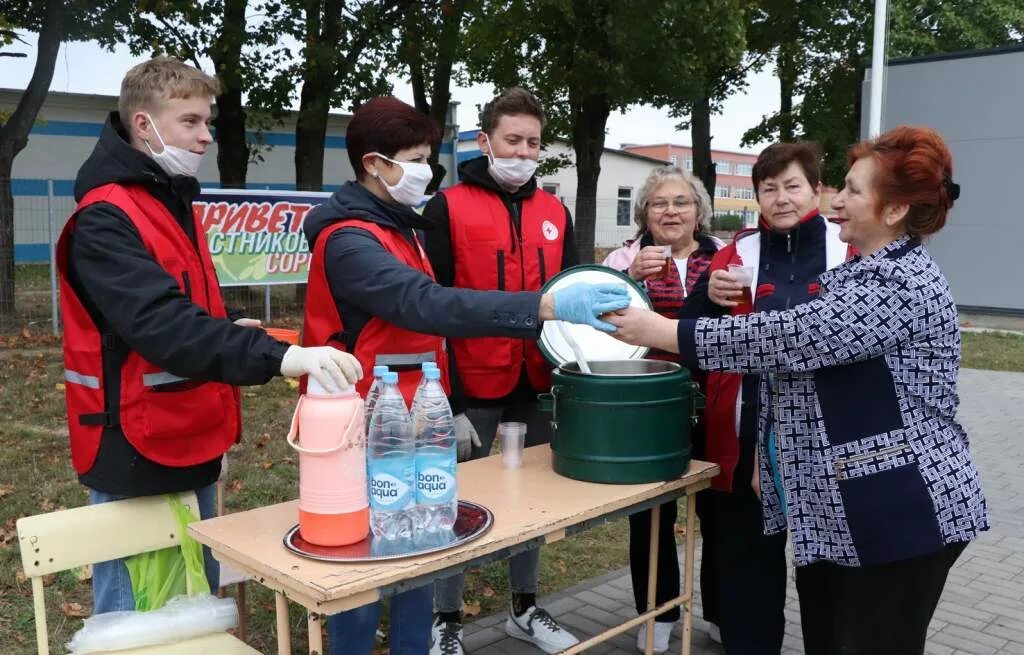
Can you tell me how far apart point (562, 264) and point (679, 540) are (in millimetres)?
2185

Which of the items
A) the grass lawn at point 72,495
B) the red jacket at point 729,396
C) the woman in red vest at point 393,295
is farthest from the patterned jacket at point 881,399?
the grass lawn at point 72,495

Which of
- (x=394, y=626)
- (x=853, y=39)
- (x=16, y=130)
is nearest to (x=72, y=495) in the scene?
(x=394, y=626)

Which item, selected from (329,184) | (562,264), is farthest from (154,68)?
(329,184)

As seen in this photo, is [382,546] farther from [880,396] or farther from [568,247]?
[568,247]

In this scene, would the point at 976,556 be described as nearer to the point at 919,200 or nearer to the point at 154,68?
the point at 919,200

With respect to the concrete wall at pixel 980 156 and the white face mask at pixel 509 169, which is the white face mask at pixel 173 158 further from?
the concrete wall at pixel 980 156

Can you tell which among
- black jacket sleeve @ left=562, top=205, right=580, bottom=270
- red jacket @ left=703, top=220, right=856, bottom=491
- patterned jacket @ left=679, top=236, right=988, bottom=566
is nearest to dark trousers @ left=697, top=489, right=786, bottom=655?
red jacket @ left=703, top=220, right=856, bottom=491

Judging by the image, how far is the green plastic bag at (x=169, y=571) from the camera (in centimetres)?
250

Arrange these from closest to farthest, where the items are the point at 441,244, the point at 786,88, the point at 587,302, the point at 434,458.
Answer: the point at 434,458, the point at 587,302, the point at 441,244, the point at 786,88

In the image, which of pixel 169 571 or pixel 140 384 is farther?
pixel 169 571

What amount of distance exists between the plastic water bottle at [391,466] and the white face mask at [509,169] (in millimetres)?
1521

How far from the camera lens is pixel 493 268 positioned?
3.39 metres

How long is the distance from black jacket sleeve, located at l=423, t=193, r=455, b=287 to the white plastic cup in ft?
2.49

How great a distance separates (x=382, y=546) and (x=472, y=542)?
222 millimetres
